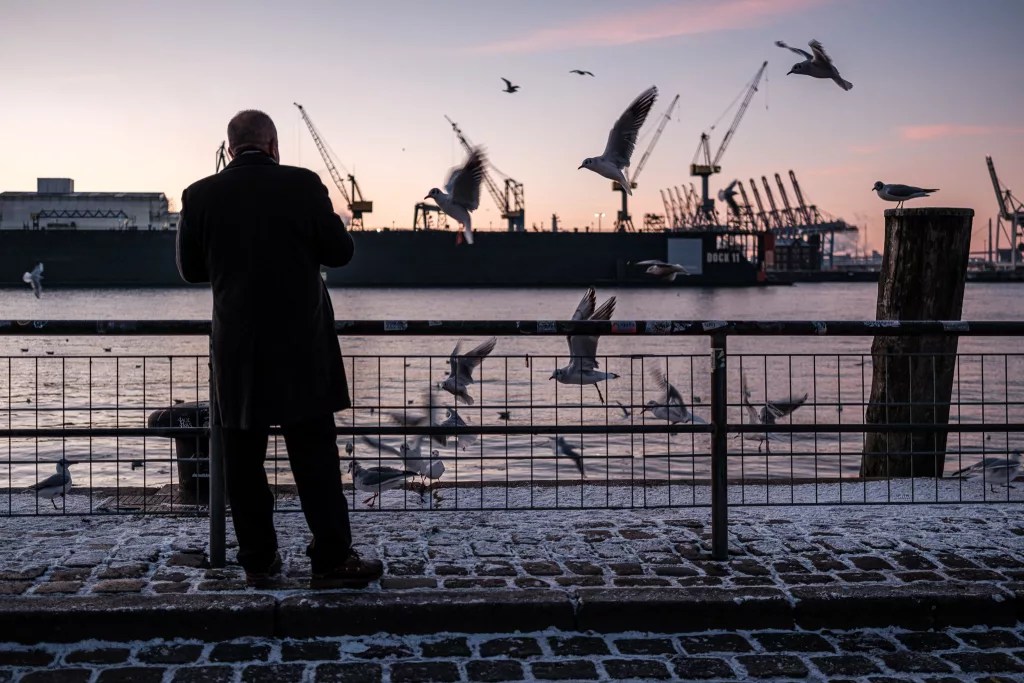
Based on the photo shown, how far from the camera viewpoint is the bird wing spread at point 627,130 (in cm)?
971

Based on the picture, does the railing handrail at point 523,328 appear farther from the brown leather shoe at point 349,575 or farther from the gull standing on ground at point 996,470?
the gull standing on ground at point 996,470

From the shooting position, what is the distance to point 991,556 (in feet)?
15.7

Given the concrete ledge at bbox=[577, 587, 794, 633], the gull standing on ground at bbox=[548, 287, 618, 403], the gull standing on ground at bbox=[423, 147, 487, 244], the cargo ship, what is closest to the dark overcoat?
the concrete ledge at bbox=[577, 587, 794, 633]

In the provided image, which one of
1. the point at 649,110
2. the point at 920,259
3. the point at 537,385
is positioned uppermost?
the point at 649,110

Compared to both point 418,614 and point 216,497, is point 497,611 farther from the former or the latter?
point 216,497

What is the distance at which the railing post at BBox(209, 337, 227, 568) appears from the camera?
4.59m

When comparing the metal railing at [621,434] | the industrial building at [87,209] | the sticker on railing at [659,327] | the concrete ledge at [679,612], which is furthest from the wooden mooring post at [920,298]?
the industrial building at [87,209]

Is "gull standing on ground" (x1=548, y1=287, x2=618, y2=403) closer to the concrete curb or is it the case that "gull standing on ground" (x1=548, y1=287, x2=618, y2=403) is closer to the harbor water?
the harbor water

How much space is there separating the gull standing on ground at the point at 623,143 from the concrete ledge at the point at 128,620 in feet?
21.8

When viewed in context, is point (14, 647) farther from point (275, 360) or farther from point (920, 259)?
point (920, 259)

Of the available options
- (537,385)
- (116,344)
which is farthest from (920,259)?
(116,344)

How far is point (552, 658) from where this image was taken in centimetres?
375

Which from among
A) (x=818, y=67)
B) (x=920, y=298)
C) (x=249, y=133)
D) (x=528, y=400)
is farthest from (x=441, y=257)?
(x=249, y=133)

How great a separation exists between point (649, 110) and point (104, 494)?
557 cm
